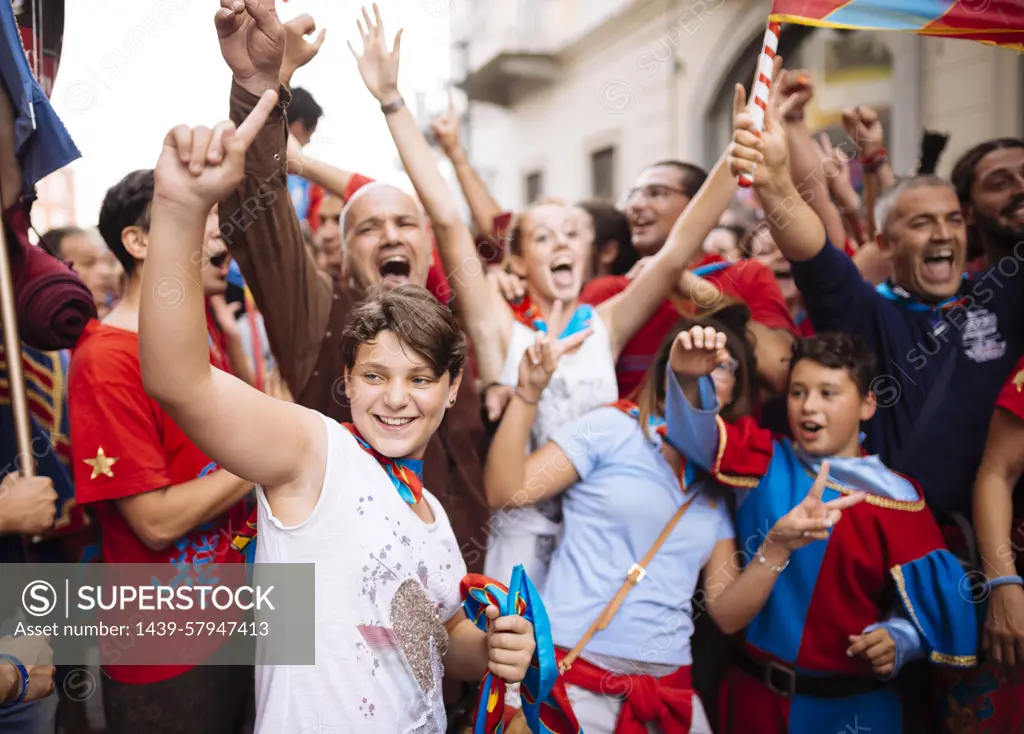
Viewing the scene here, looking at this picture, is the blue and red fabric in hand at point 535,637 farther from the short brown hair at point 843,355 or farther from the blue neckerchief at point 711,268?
the blue neckerchief at point 711,268

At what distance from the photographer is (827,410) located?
2330 millimetres

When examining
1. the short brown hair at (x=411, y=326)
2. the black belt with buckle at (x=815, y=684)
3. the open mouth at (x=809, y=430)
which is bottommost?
the black belt with buckle at (x=815, y=684)

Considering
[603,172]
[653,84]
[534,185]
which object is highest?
[653,84]

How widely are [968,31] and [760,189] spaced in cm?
80

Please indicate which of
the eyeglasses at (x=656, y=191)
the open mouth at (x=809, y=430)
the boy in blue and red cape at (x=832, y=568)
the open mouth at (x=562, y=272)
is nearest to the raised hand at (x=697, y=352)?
the boy in blue and red cape at (x=832, y=568)

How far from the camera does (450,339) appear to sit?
1.68 m

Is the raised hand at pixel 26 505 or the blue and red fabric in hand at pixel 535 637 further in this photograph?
the raised hand at pixel 26 505

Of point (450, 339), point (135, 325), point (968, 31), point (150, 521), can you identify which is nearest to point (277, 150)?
point (135, 325)

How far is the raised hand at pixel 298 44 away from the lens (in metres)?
2.05

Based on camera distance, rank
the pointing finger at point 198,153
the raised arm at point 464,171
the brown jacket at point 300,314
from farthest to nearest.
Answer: the raised arm at point 464,171, the brown jacket at point 300,314, the pointing finger at point 198,153

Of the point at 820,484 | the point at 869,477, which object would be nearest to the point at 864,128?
the point at 869,477

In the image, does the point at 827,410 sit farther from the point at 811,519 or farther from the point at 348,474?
the point at 348,474

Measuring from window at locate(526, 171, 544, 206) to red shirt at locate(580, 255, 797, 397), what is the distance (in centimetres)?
859

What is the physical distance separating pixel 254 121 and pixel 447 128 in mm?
1738
